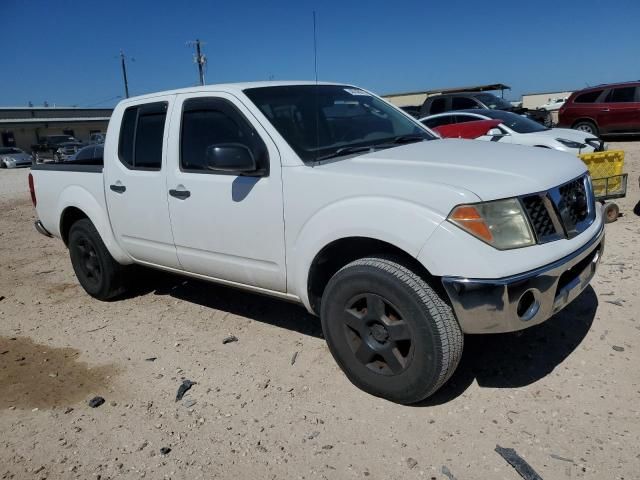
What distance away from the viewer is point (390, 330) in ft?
9.37

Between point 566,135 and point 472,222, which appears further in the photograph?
point 566,135

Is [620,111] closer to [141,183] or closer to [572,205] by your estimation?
[572,205]

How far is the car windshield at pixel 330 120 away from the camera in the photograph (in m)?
3.39

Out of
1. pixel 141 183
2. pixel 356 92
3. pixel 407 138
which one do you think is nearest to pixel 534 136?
pixel 356 92

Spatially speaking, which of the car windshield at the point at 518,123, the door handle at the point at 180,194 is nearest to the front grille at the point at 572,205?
the door handle at the point at 180,194

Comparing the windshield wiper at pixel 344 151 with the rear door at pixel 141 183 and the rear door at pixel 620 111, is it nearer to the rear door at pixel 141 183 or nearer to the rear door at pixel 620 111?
the rear door at pixel 141 183

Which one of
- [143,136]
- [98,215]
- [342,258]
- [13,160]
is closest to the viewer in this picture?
[342,258]

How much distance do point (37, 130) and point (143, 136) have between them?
55958 millimetres

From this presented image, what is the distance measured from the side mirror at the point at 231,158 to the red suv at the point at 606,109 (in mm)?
15017

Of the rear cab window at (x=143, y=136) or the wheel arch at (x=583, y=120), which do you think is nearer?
the rear cab window at (x=143, y=136)

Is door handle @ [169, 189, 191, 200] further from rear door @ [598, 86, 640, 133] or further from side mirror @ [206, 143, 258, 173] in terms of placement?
rear door @ [598, 86, 640, 133]

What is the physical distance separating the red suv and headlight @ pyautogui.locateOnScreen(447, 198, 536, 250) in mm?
14900

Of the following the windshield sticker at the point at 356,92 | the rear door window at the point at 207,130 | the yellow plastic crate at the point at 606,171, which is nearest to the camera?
the rear door window at the point at 207,130

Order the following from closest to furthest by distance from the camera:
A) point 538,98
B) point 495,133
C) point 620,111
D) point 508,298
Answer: point 508,298, point 495,133, point 620,111, point 538,98
